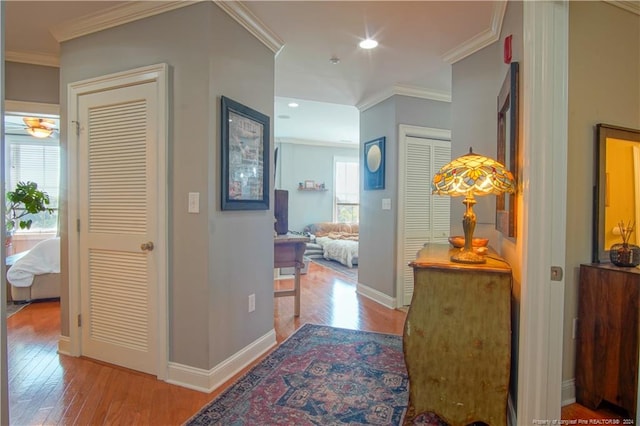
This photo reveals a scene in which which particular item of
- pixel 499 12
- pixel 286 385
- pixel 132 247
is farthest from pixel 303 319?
pixel 499 12

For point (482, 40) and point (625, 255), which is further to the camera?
point (482, 40)

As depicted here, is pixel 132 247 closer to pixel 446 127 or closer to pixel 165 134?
pixel 165 134

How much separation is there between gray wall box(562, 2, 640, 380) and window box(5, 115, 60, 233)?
7296mm

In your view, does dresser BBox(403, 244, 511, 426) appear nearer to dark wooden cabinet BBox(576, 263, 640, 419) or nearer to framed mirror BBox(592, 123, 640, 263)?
dark wooden cabinet BBox(576, 263, 640, 419)

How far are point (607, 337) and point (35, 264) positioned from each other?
5.17m

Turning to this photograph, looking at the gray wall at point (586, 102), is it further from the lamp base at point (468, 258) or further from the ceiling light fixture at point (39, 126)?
the ceiling light fixture at point (39, 126)

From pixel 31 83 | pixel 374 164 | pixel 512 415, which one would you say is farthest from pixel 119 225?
pixel 374 164

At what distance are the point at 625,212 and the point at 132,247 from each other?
314 cm

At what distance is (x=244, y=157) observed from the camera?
2.44 metres

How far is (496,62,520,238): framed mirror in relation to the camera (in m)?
1.73

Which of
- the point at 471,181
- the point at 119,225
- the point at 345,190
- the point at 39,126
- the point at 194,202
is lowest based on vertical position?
the point at 119,225

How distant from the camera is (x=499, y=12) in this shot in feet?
7.32

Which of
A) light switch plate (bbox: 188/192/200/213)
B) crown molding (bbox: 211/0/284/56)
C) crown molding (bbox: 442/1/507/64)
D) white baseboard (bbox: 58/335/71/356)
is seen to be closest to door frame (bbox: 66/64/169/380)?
light switch plate (bbox: 188/192/200/213)

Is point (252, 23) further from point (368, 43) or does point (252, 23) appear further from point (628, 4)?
point (628, 4)
